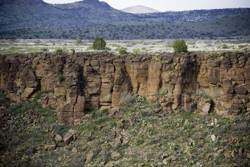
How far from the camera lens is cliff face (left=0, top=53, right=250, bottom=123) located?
44000 millimetres

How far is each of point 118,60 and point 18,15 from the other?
79.2m

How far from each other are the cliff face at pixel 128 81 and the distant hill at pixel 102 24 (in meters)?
47.4

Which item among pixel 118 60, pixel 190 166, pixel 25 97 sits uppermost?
pixel 118 60

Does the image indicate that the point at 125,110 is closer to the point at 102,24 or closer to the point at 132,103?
the point at 132,103

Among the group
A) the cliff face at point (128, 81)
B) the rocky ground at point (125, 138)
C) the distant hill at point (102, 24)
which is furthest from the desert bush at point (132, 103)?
the distant hill at point (102, 24)

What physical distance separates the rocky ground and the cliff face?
0.88 metres

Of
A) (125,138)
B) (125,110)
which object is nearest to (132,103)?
(125,110)

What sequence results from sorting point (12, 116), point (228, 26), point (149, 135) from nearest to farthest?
point (149, 135)
point (12, 116)
point (228, 26)

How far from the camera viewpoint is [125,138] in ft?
142

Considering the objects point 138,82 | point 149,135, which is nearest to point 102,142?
point 149,135

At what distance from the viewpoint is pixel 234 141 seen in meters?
40.6

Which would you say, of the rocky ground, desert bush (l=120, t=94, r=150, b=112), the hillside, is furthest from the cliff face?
the rocky ground

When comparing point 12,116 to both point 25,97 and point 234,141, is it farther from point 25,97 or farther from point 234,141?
point 234,141

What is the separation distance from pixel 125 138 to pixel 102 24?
80.4 metres
